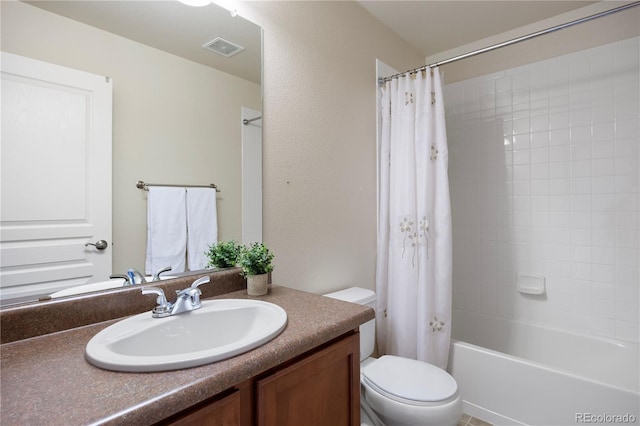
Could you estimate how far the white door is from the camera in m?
0.86

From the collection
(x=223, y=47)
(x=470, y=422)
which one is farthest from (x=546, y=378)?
(x=223, y=47)

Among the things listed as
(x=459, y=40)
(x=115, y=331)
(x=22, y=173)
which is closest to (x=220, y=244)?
(x=115, y=331)

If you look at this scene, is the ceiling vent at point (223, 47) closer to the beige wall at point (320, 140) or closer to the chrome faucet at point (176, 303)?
the beige wall at point (320, 140)

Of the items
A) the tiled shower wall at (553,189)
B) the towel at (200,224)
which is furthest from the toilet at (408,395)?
the tiled shower wall at (553,189)

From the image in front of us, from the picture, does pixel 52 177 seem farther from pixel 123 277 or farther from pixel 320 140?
pixel 320 140

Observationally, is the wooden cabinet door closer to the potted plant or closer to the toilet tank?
the potted plant

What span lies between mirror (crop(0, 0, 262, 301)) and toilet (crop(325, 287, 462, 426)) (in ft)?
3.03

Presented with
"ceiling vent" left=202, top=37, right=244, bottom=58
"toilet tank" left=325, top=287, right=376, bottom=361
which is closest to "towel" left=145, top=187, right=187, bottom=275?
"ceiling vent" left=202, top=37, right=244, bottom=58

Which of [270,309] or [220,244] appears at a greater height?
[220,244]

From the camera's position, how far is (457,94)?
2787 mm

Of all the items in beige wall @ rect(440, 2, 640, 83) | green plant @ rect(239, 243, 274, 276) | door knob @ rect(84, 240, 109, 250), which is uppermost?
beige wall @ rect(440, 2, 640, 83)

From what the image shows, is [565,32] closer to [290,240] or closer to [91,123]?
[290,240]

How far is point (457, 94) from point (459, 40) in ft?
1.37

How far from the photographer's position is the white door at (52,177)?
0.86 metres
